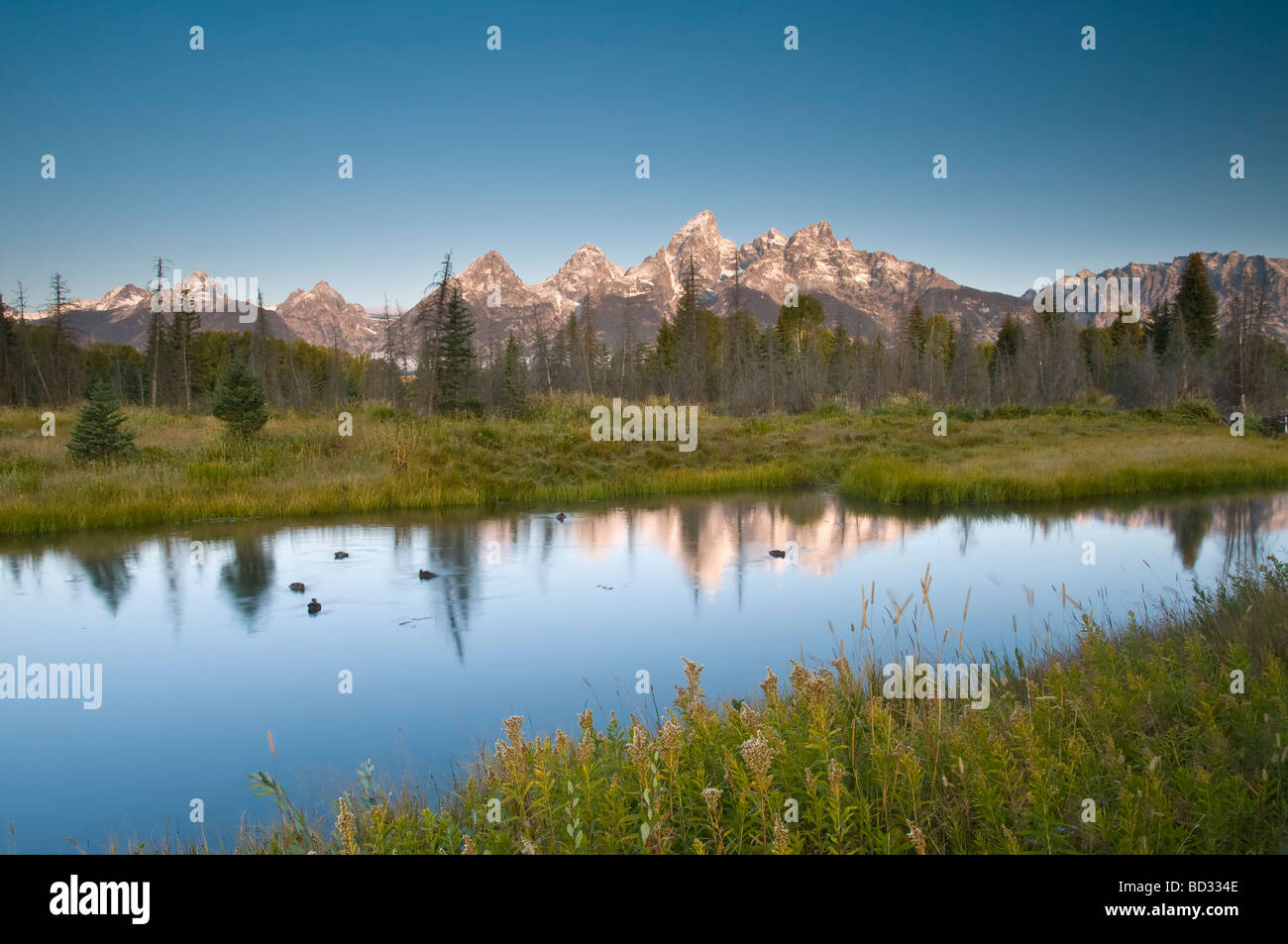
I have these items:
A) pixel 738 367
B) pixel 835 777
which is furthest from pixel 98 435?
pixel 738 367

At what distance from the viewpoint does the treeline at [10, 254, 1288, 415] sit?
39.8 metres

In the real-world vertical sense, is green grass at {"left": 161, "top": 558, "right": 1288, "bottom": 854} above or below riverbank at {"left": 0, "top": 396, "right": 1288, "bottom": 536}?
below

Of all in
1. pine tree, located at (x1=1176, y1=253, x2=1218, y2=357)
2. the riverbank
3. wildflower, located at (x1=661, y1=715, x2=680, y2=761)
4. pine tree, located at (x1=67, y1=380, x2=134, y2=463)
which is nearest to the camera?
wildflower, located at (x1=661, y1=715, x2=680, y2=761)

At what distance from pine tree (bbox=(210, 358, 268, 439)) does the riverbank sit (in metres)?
0.63

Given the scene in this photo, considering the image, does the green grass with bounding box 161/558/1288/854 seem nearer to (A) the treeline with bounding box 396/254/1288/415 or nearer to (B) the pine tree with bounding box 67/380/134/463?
(B) the pine tree with bounding box 67/380/134/463

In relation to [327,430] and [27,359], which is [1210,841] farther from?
[27,359]

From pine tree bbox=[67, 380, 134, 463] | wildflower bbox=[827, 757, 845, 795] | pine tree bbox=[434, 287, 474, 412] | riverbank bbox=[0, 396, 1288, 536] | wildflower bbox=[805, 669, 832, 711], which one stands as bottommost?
wildflower bbox=[827, 757, 845, 795]

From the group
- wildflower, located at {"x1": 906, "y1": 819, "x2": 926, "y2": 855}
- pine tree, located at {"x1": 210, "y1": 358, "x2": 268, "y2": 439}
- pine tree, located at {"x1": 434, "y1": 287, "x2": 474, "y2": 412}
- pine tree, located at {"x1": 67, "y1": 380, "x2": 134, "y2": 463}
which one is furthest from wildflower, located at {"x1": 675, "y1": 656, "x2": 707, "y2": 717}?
pine tree, located at {"x1": 434, "y1": 287, "x2": 474, "y2": 412}

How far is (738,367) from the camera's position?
→ 55.6 metres

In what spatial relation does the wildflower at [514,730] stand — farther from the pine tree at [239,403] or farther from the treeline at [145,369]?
the treeline at [145,369]

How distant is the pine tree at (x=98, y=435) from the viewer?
2091 centimetres

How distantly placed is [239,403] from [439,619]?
16.3 metres

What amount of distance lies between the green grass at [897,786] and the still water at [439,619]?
64.1 inches

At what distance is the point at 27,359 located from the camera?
50469 mm
